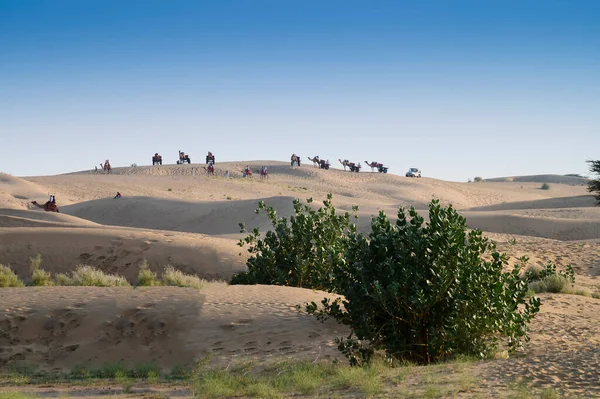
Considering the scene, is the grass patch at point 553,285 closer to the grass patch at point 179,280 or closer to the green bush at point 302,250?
the green bush at point 302,250

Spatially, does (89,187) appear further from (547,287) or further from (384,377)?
(384,377)

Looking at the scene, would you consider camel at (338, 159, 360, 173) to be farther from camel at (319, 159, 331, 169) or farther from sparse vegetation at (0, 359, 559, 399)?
sparse vegetation at (0, 359, 559, 399)

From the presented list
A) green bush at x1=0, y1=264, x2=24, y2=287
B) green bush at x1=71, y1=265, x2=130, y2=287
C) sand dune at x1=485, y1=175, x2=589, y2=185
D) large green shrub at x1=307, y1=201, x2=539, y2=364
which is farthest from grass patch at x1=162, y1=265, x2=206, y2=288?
sand dune at x1=485, y1=175, x2=589, y2=185

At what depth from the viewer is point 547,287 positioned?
776 inches

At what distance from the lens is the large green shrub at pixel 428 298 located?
11367 millimetres

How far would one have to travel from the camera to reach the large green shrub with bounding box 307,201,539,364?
11367mm

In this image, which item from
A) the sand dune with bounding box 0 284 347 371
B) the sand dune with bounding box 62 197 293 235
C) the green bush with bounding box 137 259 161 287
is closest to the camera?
the sand dune with bounding box 0 284 347 371

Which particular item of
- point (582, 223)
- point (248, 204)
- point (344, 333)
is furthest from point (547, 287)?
point (248, 204)

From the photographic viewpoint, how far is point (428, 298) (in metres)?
11.4

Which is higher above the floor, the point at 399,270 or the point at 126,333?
the point at 399,270

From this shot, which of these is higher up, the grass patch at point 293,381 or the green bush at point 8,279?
the grass patch at point 293,381

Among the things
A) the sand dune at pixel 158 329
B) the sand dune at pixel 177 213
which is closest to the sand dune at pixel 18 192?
the sand dune at pixel 177 213

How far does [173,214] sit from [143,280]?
34123 mm

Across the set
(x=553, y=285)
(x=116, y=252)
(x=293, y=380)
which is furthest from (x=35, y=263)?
(x=553, y=285)
